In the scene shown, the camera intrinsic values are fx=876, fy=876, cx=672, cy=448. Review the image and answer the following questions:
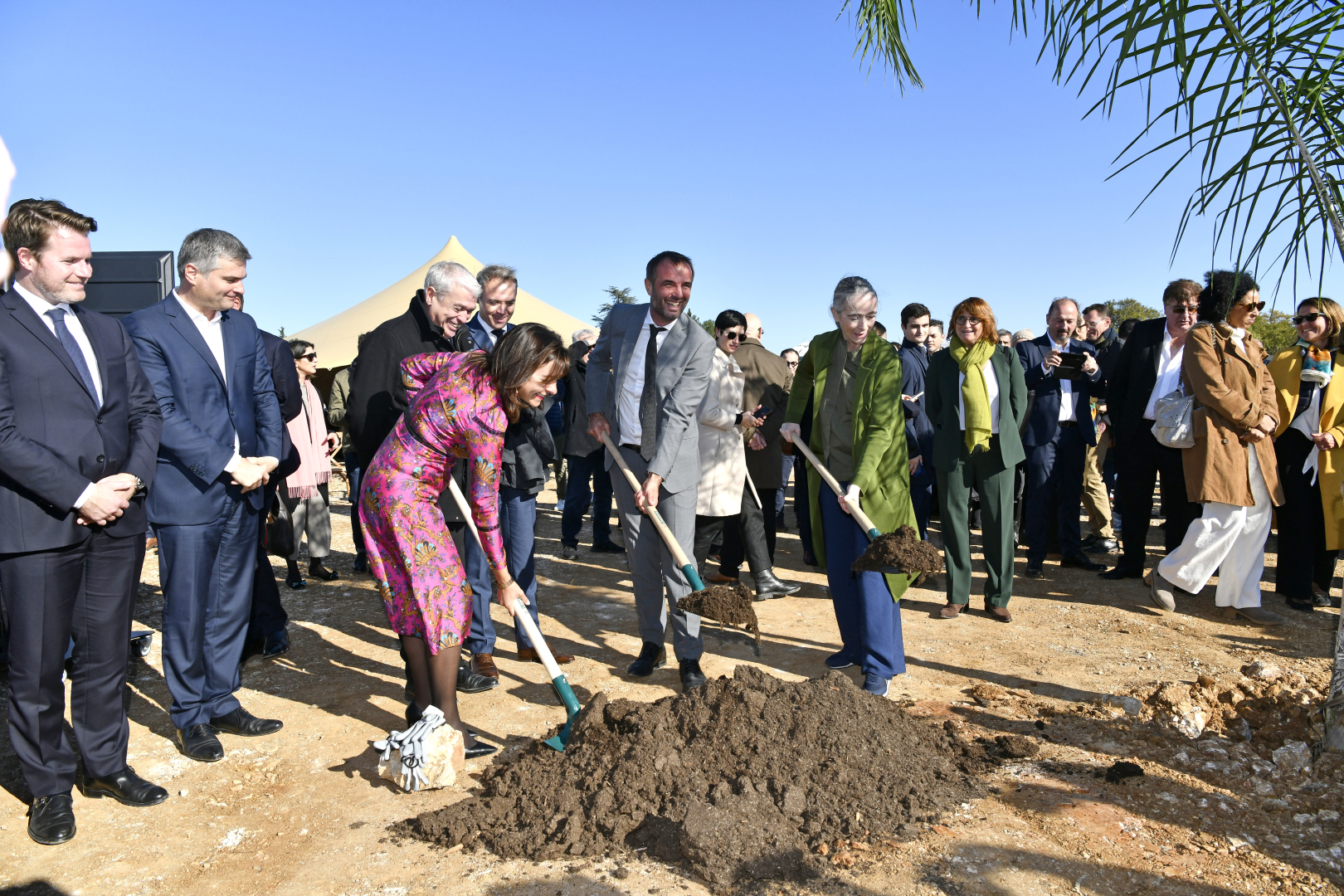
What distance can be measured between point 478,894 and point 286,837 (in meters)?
0.91

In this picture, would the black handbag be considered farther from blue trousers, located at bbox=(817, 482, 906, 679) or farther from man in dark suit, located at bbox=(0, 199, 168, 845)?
blue trousers, located at bbox=(817, 482, 906, 679)

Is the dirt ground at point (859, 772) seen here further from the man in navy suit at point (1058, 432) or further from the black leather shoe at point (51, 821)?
the man in navy suit at point (1058, 432)

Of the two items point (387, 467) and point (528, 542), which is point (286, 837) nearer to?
point (387, 467)

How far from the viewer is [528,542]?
510 centimetres

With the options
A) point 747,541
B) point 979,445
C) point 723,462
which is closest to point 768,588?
point 747,541

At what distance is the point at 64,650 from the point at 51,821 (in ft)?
1.95

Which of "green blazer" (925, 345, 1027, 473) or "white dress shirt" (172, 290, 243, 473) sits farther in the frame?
"green blazer" (925, 345, 1027, 473)

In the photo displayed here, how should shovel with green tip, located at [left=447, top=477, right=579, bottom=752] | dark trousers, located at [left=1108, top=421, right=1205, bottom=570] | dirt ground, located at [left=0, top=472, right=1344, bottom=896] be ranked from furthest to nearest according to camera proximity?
dark trousers, located at [left=1108, top=421, right=1205, bottom=570] → shovel with green tip, located at [left=447, top=477, right=579, bottom=752] → dirt ground, located at [left=0, top=472, right=1344, bottom=896]

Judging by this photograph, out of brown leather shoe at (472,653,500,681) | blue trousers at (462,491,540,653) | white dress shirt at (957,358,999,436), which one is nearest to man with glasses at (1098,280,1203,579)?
white dress shirt at (957,358,999,436)

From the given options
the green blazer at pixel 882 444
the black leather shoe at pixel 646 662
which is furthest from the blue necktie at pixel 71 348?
the green blazer at pixel 882 444

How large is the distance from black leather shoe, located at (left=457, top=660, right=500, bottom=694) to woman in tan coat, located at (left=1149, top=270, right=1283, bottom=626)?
4.58 m

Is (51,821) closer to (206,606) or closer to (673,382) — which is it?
(206,606)

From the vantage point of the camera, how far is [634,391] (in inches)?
183

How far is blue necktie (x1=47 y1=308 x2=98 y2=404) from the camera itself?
3.21m
